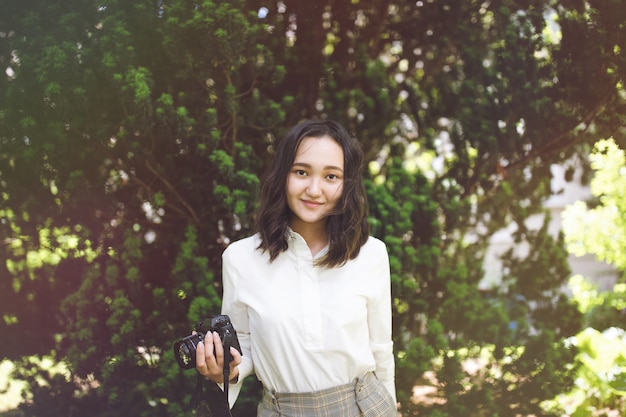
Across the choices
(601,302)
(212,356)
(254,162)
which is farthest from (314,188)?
(601,302)

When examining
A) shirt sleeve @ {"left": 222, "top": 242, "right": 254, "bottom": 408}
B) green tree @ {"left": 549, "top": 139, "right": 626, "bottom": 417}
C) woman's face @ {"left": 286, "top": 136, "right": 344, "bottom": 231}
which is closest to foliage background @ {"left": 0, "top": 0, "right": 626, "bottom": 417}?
green tree @ {"left": 549, "top": 139, "right": 626, "bottom": 417}

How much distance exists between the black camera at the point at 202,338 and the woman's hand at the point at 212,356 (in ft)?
0.04

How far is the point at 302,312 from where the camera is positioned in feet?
5.57

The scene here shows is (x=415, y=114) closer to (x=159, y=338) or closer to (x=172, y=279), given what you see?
(x=172, y=279)

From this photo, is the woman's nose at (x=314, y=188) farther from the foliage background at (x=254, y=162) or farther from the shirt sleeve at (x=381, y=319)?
the foliage background at (x=254, y=162)

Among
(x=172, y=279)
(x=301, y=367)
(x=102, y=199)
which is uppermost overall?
(x=102, y=199)

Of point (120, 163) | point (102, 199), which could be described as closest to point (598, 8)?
point (120, 163)

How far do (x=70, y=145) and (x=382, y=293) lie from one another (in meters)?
1.56

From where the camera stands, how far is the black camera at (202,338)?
165 cm

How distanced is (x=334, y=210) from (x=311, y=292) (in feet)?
0.96

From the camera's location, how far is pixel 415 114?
2.87m

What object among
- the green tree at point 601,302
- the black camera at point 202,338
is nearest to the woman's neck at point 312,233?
the black camera at point 202,338

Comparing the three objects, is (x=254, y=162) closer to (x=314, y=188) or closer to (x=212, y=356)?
(x=314, y=188)

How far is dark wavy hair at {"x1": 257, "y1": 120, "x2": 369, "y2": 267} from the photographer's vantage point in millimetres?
1796
